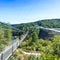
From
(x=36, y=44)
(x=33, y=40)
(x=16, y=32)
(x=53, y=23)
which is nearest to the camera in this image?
(x=36, y=44)

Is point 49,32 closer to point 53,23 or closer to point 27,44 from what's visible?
point 27,44

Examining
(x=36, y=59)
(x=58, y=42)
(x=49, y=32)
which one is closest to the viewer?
(x=58, y=42)

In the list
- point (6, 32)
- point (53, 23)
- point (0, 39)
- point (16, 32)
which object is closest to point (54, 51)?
point (0, 39)

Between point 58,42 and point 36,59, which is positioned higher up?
point 58,42

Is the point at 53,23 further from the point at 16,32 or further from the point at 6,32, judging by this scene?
the point at 6,32

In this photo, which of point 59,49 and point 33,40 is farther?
point 33,40

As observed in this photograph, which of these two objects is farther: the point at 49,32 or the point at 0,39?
the point at 49,32

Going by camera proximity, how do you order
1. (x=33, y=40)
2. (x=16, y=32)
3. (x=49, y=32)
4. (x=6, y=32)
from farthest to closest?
(x=16, y=32) → (x=49, y=32) → (x=6, y=32) → (x=33, y=40)

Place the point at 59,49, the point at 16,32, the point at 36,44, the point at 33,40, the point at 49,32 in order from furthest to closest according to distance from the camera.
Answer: the point at 16,32, the point at 49,32, the point at 33,40, the point at 36,44, the point at 59,49

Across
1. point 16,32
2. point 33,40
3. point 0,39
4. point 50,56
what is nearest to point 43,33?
point 16,32
